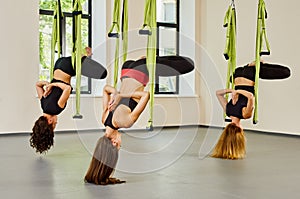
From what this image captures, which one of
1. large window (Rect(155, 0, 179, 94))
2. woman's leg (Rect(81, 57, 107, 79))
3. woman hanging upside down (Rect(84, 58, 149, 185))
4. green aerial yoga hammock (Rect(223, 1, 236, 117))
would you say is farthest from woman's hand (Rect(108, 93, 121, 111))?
large window (Rect(155, 0, 179, 94))

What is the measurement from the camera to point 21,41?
783cm

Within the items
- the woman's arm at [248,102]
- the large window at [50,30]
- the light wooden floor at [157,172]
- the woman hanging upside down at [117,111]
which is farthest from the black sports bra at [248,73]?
the large window at [50,30]

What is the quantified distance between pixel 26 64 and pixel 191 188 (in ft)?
16.9

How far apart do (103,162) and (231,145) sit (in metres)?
2.21

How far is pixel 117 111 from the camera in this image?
352 cm

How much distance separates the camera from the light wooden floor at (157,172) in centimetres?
345

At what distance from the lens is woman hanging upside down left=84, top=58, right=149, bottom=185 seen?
345 centimetres

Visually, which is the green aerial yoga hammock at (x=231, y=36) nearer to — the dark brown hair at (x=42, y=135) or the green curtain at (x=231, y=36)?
the green curtain at (x=231, y=36)

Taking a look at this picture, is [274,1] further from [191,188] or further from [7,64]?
[191,188]

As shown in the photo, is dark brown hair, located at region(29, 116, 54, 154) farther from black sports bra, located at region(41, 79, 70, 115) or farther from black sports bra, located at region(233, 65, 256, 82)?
black sports bra, located at region(233, 65, 256, 82)

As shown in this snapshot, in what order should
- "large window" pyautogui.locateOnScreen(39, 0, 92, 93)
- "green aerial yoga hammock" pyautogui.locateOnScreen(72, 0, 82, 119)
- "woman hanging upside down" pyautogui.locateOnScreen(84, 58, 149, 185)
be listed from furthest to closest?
"large window" pyautogui.locateOnScreen(39, 0, 92, 93), "green aerial yoga hammock" pyautogui.locateOnScreen(72, 0, 82, 119), "woman hanging upside down" pyautogui.locateOnScreen(84, 58, 149, 185)

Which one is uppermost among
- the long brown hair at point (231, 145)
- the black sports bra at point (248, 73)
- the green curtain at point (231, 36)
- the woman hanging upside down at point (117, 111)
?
the green curtain at point (231, 36)

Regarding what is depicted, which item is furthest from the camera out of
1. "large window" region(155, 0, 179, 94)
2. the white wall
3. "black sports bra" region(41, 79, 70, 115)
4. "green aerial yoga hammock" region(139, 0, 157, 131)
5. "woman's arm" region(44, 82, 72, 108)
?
"large window" region(155, 0, 179, 94)

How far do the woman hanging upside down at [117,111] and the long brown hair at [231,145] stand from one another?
1957mm
